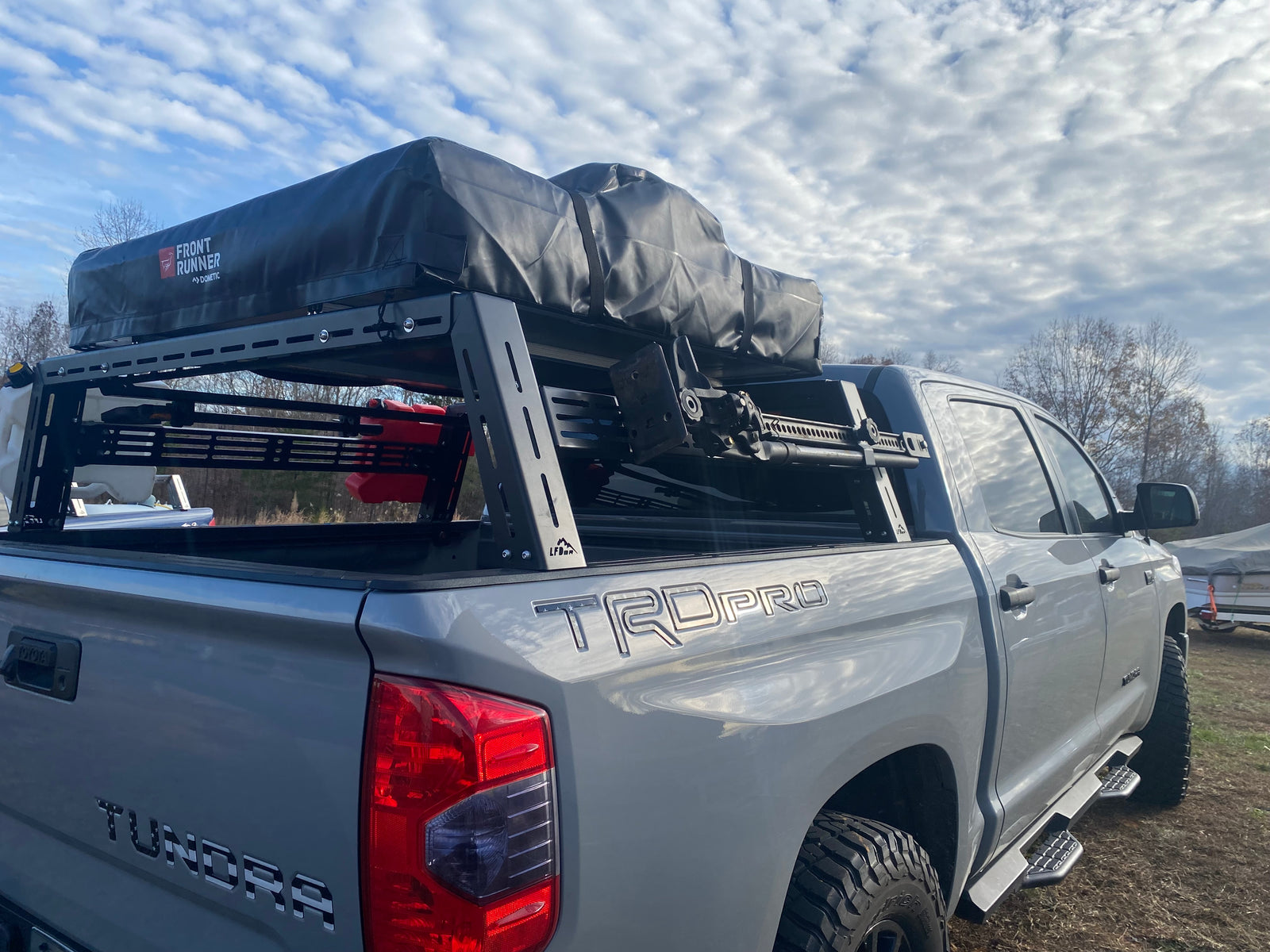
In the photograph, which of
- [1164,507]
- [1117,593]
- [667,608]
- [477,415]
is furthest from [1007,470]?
[477,415]

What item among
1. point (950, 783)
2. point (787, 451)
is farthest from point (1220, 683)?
point (787, 451)

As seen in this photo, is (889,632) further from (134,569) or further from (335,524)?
(335,524)

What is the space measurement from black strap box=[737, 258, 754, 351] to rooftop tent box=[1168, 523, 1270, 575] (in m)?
12.0

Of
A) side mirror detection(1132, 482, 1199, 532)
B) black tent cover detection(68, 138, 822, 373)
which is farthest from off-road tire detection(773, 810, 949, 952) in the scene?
side mirror detection(1132, 482, 1199, 532)

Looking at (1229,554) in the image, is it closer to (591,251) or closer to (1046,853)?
(1046,853)

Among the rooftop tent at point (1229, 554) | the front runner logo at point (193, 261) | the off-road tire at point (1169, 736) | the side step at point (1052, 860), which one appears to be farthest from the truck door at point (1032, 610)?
the rooftop tent at point (1229, 554)

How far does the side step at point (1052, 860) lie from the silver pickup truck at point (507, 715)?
0.02 meters

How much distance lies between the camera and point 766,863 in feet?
5.46

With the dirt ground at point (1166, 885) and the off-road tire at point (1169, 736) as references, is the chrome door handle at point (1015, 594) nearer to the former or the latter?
the dirt ground at point (1166, 885)

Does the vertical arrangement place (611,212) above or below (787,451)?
above

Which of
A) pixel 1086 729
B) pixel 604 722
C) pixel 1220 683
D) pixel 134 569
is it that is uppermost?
pixel 134 569

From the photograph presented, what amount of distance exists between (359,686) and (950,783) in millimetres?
1785

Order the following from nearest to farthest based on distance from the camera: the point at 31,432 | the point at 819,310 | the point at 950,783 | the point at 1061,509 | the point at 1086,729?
the point at 950,783, the point at 31,432, the point at 819,310, the point at 1086,729, the point at 1061,509

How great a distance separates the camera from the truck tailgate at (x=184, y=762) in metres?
1.33
